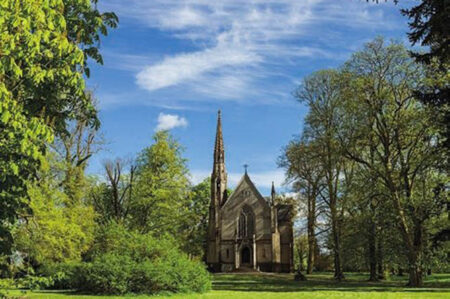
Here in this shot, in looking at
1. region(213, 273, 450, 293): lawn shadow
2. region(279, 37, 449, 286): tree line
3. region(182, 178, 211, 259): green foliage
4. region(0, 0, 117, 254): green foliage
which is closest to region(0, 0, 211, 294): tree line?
region(0, 0, 117, 254): green foliage

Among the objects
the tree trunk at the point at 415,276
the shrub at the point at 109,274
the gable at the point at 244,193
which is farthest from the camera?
the gable at the point at 244,193

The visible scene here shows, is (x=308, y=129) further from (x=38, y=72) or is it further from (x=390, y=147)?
(x=38, y=72)

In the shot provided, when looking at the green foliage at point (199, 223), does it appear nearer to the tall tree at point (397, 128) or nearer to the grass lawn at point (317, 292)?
the grass lawn at point (317, 292)

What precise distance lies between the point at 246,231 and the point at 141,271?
3904 cm

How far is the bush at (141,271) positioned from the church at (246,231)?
33.5 meters

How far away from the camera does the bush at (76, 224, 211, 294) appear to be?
762 inches

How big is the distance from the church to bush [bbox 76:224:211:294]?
33.5m

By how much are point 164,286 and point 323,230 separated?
19967 mm

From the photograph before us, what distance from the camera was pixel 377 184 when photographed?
97.3 feet

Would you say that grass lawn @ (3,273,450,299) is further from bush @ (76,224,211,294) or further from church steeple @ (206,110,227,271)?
church steeple @ (206,110,227,271)

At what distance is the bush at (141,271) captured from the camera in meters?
19.3

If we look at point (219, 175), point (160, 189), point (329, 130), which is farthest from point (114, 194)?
point (219, 175)

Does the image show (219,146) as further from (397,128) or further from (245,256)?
(397,128)

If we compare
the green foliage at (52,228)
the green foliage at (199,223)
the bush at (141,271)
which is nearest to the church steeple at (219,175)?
the green foliage at (199,223)
